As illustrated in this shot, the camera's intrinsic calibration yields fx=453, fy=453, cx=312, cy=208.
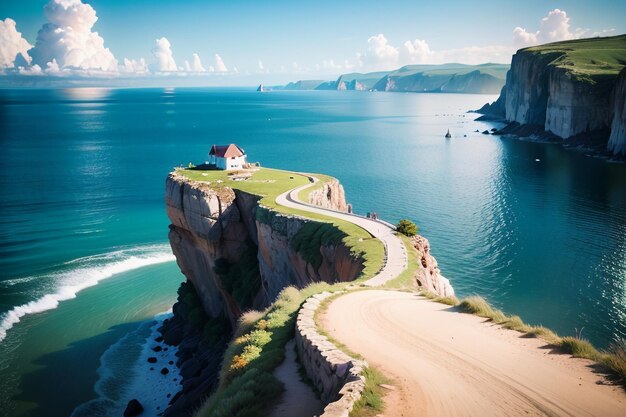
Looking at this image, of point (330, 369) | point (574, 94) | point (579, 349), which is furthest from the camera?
point (574, 94)

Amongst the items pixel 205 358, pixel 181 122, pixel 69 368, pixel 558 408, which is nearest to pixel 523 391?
pixel 558 408

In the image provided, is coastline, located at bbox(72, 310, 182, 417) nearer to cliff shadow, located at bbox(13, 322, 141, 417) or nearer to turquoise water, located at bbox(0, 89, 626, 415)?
cliff shadow, located at bbox(13, 322, 141, 417)

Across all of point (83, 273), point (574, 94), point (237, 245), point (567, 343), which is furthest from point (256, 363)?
point (574, 94)

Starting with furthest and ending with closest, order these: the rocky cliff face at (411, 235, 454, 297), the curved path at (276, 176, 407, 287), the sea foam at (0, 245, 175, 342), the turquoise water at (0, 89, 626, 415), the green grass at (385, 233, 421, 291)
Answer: the sea foam at (0, 245, 175, 342), the turquoise water at (0, 89, 626, 415), the rocky cliff face at (411, 235, 454, 297), the curved path at (276, 176, 407, 287), the green grass at (385, 233, 421, 291)

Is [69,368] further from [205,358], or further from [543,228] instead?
[543,228]

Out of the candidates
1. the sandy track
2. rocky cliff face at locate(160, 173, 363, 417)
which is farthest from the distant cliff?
the sandy track

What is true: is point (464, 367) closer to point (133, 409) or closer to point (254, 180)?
point (133, 409)
